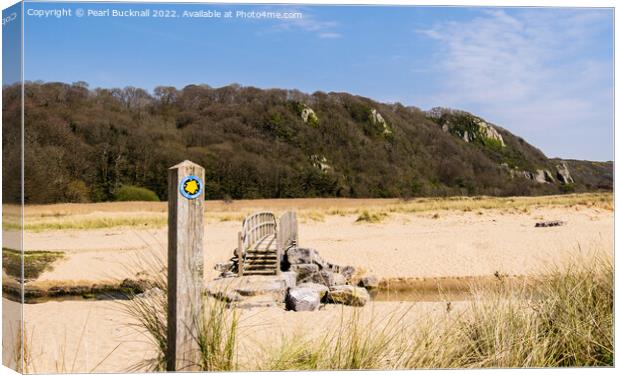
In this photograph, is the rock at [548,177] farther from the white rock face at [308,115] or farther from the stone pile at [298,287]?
the white rock face at [308,115]

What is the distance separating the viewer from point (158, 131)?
12.8 meters

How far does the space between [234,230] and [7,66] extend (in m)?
11.0

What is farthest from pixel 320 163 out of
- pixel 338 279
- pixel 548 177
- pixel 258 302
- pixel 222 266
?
pixel 548 177

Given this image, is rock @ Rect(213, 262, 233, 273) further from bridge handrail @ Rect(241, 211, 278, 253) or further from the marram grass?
the marram grass

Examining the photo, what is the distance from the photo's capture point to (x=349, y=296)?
29.1ft

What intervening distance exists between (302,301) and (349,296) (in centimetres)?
94

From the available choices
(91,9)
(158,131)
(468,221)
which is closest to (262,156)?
(158,131)

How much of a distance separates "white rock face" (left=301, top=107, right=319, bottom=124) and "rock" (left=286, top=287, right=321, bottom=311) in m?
6.20

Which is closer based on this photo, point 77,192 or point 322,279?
point 77,192

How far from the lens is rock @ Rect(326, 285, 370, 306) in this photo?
8.62m

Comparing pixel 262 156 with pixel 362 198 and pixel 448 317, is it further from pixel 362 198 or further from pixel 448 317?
pixel 448 317

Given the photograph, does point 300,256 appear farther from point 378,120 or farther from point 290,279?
point 378,120

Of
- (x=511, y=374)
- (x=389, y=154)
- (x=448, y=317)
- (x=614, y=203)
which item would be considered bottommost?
(x=511, y=374)

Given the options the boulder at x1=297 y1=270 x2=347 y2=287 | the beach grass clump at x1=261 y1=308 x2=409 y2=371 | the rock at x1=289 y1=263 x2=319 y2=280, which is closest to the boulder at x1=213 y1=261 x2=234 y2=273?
the rock at x1=289 y1=263 x2=319 y2=280
